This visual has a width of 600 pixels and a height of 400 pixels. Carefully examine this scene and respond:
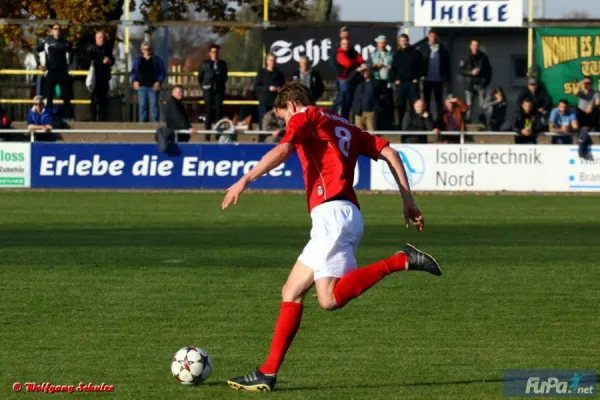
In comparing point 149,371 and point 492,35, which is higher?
point 492,35

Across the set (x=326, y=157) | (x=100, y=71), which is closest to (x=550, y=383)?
(x=326, y=157)

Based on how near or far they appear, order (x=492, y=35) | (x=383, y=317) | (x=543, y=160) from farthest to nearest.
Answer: (x=492, y=35) → (x=543, y=160) → (x=383, y=317)

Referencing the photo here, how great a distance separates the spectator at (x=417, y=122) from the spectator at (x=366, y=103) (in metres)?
0.74

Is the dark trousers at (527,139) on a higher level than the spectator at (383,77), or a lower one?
lower

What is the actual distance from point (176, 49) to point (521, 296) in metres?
75.2

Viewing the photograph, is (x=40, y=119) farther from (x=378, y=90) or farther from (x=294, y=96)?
(x=294, y=96)

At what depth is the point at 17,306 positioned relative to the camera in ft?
37.7

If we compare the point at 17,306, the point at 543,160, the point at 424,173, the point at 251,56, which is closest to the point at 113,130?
the point at 424,173

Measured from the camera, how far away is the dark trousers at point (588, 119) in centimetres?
2841

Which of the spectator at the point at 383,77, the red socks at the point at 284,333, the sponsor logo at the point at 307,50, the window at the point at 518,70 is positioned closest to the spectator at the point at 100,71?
the sponsor logo at the point at 307,50

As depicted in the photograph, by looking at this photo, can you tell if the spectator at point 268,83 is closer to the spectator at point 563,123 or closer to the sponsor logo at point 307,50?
the sponsor logo at point 307,50

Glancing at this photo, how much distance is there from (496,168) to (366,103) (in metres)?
3.07

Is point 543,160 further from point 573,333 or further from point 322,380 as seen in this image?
point 322,380

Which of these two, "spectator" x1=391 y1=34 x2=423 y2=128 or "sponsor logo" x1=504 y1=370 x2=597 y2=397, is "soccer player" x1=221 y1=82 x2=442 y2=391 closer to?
"sponsor logo" x1=504 y1=370 x2=597 y2=397
